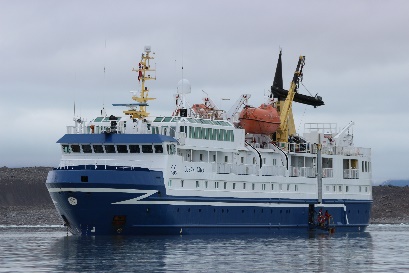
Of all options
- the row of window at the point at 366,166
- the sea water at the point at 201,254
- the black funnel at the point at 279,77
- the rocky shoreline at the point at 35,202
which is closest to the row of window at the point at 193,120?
the sea water at the point at 201,254

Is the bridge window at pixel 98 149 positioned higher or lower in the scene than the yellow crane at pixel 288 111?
lower

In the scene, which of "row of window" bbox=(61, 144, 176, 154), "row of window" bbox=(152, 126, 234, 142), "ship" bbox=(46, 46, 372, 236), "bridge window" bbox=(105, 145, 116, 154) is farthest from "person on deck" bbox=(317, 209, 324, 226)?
"bridge window" bbox=(105, 145, 116, 154)

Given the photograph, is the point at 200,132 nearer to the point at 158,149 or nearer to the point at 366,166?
the point at 158,149

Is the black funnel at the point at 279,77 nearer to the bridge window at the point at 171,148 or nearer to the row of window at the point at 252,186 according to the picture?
the row of window at the point at 252,186

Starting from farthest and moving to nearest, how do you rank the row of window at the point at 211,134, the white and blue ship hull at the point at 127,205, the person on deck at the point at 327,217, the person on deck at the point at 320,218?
the person on deck at the point at 327,217
the person on deck at the point at 320,218
the row of window at the point at 211,134
the white and blue ship hull at the point at 127,205

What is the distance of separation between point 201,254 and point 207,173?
61.9 feet

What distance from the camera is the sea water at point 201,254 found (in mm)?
53688

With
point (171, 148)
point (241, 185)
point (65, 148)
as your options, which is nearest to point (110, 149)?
point (171, 148)

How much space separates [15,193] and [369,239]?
6255 cm

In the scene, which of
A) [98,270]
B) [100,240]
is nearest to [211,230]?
[100,240]

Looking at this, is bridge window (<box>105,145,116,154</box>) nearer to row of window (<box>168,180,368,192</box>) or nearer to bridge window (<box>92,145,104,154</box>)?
bridge window (<box>92,145,104,154</box>)

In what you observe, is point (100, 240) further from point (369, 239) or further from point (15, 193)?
point (15, 193)

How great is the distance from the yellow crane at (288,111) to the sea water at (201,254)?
42.5 ft

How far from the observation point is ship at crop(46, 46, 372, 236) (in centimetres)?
7394
